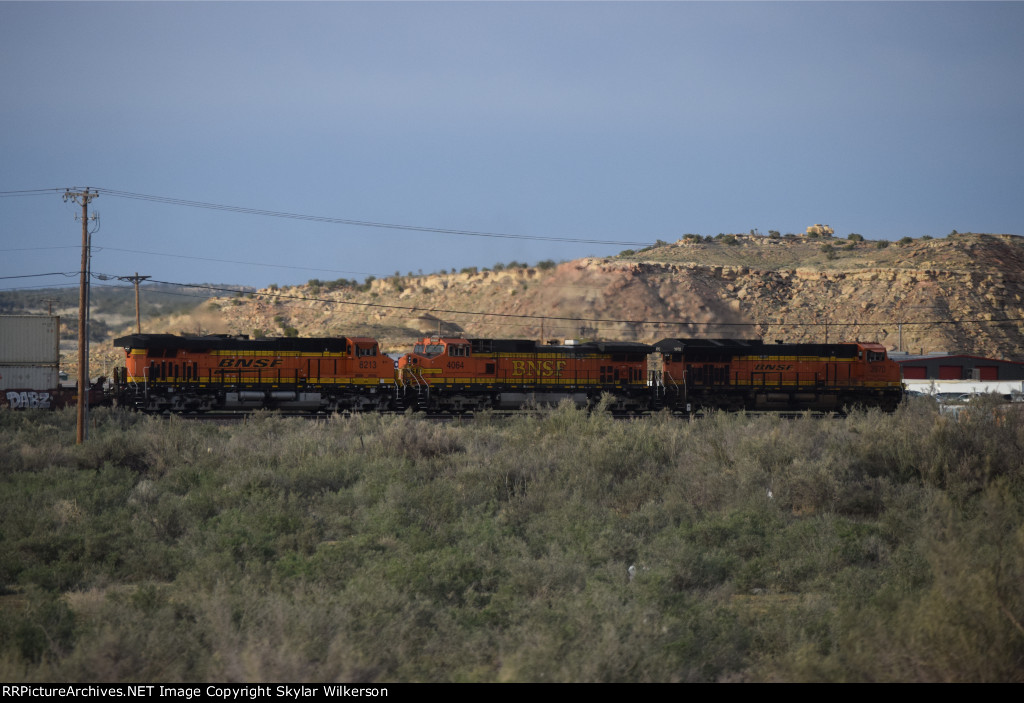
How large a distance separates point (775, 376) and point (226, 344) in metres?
22.3

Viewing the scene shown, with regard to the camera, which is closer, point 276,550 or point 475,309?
point 276,550

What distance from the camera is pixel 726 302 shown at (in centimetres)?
7269

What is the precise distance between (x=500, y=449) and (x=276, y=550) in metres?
A: 8.14

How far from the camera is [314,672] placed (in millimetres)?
6883

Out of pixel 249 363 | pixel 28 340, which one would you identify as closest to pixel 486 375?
pixel 249 363

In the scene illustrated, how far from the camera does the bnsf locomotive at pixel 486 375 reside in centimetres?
2950

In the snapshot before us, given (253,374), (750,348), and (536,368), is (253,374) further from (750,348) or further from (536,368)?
(750,348)

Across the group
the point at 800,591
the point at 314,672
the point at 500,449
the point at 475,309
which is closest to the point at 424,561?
the point at 314,672

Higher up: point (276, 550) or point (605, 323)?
point (605, 323)

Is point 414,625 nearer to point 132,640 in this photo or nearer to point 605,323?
point 132,640

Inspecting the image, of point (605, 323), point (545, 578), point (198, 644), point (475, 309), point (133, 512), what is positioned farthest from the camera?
point (475, 309)

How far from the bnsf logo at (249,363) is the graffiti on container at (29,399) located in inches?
438

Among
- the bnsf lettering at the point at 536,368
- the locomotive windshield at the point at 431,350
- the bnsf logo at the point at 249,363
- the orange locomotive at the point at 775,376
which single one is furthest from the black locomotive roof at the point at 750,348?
the bnsf logo at the point at 249,363

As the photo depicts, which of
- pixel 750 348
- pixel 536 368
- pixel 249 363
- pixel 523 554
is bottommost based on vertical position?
pixel 523 554
